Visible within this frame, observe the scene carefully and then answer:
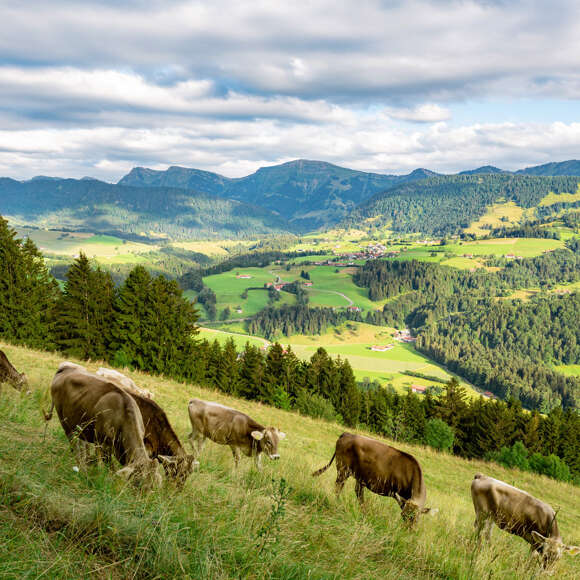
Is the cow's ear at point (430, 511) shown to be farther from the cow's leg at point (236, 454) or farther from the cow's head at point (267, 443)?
the cow's leg at point (236, 454)

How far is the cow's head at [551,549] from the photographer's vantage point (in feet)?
24.4

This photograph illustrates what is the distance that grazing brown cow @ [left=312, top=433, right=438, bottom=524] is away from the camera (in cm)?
818

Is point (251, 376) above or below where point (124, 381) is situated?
below

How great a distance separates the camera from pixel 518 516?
8.35 meters

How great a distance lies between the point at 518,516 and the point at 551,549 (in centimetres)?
83

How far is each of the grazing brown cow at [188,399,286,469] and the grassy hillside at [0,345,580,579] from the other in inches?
43.3

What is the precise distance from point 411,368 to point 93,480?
204m

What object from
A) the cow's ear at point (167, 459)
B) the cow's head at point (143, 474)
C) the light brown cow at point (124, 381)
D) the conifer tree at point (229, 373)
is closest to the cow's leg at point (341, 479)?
the cow's ear at point (167, 459)

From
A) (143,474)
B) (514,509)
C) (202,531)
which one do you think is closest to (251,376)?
(514,509)

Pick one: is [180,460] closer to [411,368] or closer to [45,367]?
[45,367]

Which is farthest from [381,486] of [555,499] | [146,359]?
[146,359]

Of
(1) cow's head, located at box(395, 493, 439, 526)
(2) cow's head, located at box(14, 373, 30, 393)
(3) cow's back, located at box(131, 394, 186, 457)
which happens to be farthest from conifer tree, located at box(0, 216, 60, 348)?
(1) cow's head, located at box(395, 493, 439, 526)

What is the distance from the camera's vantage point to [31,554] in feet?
11.2

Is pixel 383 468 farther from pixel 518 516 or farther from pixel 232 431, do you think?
pixel 232 431
